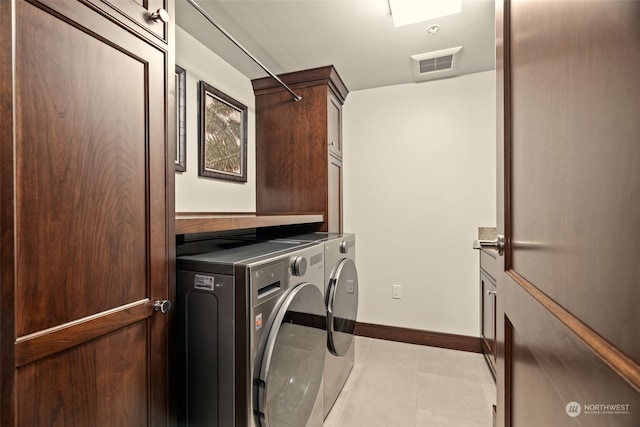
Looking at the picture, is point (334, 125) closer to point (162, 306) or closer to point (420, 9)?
point (420, 9)

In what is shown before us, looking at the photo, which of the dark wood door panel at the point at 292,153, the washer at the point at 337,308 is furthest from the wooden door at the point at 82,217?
the dark wood door panel at the point at 292,153

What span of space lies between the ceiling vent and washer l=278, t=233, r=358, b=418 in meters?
1.45

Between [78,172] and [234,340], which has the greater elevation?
[78,172]

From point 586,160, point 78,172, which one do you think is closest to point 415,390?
point 586,160

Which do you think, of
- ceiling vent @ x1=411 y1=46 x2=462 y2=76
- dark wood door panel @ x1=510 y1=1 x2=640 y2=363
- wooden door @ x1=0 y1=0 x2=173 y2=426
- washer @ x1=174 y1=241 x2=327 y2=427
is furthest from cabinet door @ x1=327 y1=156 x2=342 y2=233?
dark wood door panel @ x1=510 y1=1 x2=640 y2=363

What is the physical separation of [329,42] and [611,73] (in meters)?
1.97

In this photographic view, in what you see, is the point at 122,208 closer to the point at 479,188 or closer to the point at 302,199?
the point at 302,199

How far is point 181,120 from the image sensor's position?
1.86 metres

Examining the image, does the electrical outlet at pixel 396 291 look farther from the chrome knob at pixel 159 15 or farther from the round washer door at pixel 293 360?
the chrome knob at pixel 159 15

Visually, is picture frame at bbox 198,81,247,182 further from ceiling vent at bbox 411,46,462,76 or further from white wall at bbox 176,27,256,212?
ceiling vent at bbox 411,46,462,76

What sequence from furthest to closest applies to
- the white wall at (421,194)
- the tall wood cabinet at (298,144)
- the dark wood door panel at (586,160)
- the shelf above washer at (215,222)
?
the white wall at (421,194), the tall wood cabinet at (298,144), the shelf above washer at (215,222), the dark wood door panel at (586,160)

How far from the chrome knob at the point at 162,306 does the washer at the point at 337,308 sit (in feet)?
2.73

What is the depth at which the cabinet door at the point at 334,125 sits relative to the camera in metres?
2.53

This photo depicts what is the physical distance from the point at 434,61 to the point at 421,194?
1078 millimetres
